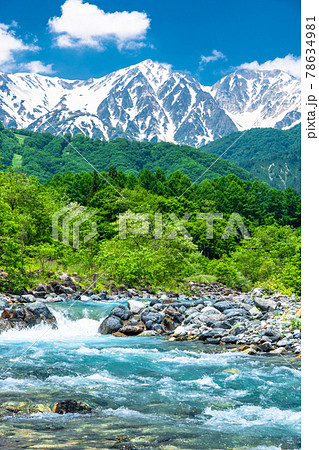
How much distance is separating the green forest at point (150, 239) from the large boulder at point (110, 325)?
2609 mm

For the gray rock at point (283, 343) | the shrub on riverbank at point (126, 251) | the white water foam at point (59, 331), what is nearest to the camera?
the gray rock at point (283, 343)

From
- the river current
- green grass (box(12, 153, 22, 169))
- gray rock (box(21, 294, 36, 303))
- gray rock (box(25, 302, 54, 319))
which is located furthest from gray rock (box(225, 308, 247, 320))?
green grass (box(12, 153, 22, 169))

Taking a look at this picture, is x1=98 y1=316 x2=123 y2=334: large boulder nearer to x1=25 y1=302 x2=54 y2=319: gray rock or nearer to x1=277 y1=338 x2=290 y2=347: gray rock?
x1=25 y1=302 x2=54 y2=319: gray rock

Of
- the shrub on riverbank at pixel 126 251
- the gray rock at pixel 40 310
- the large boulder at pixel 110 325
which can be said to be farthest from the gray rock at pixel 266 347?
the shrub on riverbank at pixel 126 251

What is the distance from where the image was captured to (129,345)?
38.8ft

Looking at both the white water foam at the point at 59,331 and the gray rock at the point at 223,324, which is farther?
the gray rock at the point at 223,324

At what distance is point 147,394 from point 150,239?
67.0 feet

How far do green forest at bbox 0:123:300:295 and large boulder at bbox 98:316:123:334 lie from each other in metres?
2.61

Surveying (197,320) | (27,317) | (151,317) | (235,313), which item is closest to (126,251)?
(151,317)

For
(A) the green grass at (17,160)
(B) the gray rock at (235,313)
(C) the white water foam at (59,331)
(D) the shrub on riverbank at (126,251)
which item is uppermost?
(A) the green grass at (17,160)

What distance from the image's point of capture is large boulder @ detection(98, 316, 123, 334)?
46.1 ft

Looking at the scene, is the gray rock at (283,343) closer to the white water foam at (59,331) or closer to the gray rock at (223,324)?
the gray rock at (223,324)

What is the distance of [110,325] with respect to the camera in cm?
1414

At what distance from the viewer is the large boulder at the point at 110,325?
14039 millimetres
